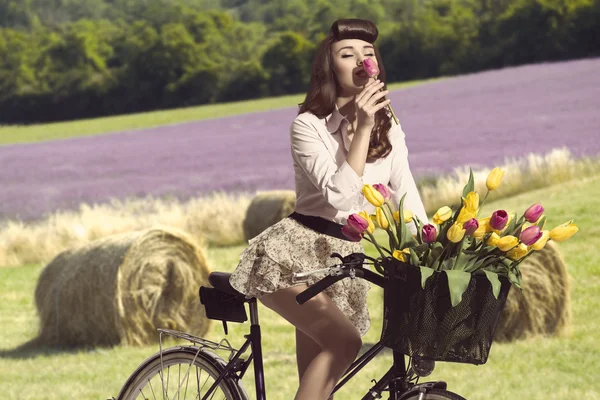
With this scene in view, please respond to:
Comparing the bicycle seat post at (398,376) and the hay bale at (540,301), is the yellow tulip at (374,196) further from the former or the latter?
the hay bale at (540,301)

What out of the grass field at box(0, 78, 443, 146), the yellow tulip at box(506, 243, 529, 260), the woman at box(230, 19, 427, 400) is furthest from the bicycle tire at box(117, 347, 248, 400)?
the grass field at box(0, 78, 443, 146)

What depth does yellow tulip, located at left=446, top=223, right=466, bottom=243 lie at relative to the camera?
2891 mm

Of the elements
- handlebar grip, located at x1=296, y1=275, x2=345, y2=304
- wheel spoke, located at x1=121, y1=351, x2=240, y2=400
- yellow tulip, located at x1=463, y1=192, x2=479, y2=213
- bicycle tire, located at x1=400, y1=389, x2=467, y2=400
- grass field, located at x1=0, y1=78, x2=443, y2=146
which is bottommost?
grass field, located at x1=0, y1=78, x2=443, y2=146

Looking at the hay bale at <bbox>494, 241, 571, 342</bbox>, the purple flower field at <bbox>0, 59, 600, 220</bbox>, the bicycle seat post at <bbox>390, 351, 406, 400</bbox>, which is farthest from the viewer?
the purple flower field at <bbox>0, 59, 600, 220</bbox>

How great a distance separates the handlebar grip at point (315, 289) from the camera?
320 centimetres

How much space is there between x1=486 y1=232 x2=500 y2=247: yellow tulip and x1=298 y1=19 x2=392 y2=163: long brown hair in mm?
668

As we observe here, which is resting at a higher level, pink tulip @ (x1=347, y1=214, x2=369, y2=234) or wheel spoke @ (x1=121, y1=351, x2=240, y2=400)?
pink tulip @ (x1=347, y1=214, x2=369, y2=234)

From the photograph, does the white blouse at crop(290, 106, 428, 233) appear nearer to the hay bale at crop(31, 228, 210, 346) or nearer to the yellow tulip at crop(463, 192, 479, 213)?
the yellow tulip at crop(463, 192, 479, 213)

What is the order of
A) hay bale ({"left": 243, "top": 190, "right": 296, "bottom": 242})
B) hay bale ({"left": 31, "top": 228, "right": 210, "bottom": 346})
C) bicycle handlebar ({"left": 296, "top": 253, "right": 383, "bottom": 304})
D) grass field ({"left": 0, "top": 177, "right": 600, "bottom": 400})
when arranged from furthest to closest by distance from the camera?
1. hay bale ({"left": 243, "top": 190, "right": 296, "bottom": 242})
2. hay bale ({"left": 31, "top": 228, "right": 210, "bottom": 346})
3. grass field ({"left": 0, "top": 177, "right": 600, "bottom": 400})
4. bicycle handlebar ({"left": 296, "top": 253, "right": 383, "bottom": 304})

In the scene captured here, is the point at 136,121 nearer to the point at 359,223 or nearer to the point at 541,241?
the point at 359,223

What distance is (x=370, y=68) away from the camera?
3.36m

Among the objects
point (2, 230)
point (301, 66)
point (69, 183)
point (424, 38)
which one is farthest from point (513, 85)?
point (2, 230)

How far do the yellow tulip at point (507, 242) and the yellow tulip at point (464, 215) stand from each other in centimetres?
10

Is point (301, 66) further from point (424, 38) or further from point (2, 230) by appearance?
point (2, 230)
